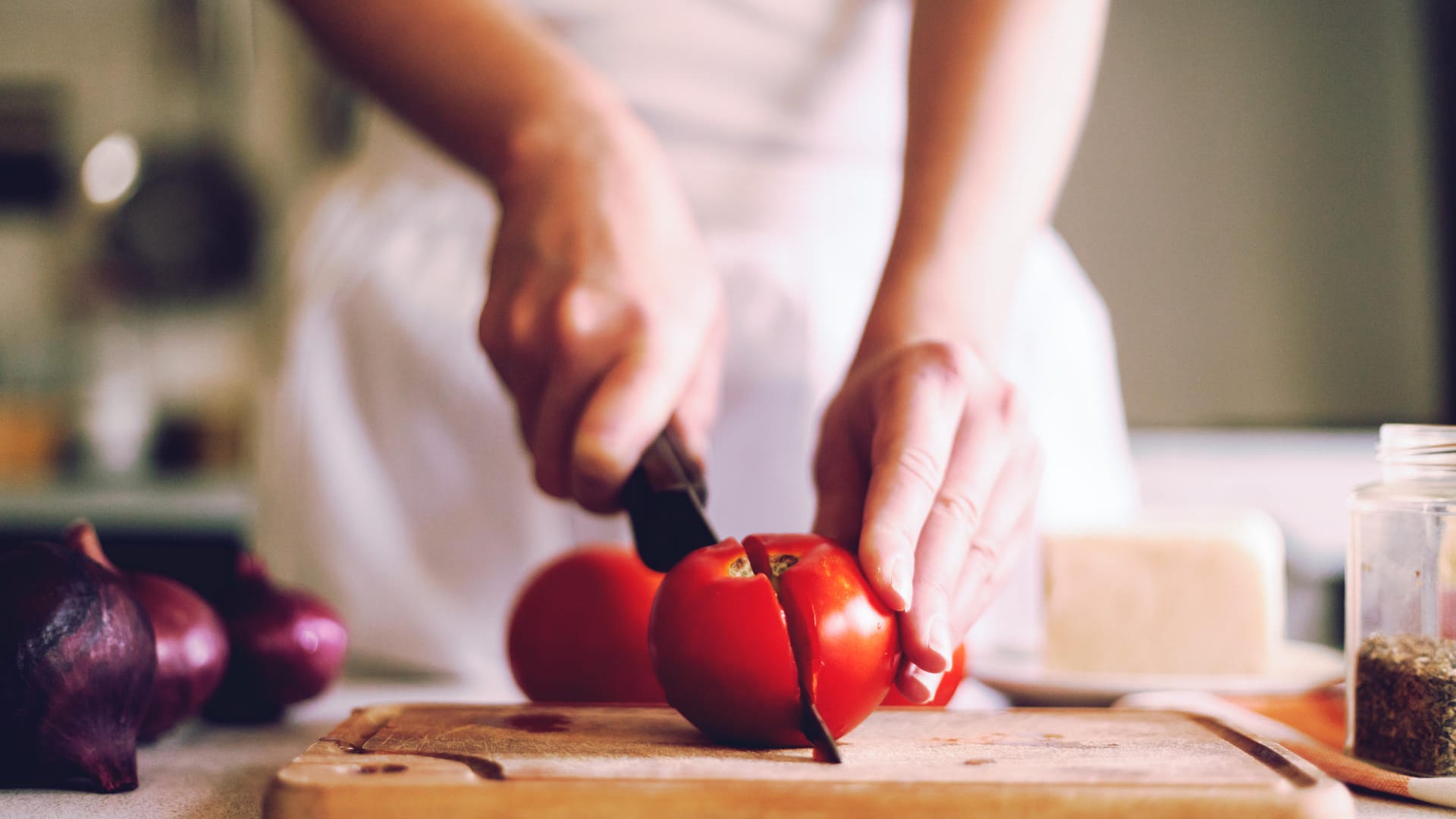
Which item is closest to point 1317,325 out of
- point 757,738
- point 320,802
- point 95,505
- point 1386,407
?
point 1386,407

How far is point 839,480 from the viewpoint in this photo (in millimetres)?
741

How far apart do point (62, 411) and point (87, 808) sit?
11.2 ft

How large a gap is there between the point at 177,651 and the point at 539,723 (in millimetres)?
215

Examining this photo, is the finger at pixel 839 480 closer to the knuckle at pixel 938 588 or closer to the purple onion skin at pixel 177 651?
the knuckle at pixel 938 588

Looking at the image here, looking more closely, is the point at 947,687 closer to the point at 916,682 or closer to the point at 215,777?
the point at 916,682

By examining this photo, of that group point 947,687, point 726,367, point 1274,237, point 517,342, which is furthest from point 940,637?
point 1274,237

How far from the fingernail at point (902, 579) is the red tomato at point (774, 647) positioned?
0.01 m

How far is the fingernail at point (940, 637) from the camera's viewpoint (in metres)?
0.57

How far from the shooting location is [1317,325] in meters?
2.64

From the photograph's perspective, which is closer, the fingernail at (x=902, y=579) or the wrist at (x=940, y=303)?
the fingernail at (x=902, y=579)

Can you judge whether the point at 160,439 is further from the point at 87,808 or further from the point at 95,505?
the point at 87,808

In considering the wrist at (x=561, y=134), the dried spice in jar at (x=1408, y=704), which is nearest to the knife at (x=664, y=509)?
the wrist at (x=561, y=134)

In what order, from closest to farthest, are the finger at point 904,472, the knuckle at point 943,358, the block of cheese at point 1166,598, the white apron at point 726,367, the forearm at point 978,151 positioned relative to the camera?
the finger at point 904,472, the knuckle at point 943,358, the forearm at point 978,151, the block of cheese at point 1166,598, the white apron at point 726,367

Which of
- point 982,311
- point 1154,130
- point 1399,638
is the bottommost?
point 1399,638
